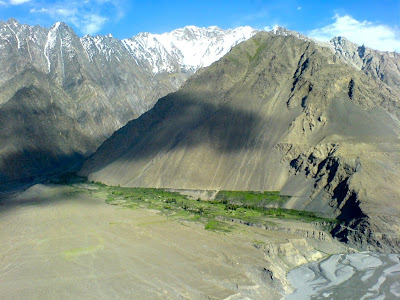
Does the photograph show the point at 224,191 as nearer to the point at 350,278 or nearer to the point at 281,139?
the point at 281,139

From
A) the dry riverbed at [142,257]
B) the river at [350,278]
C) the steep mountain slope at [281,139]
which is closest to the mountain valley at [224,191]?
the dry riverbed at [142,257]

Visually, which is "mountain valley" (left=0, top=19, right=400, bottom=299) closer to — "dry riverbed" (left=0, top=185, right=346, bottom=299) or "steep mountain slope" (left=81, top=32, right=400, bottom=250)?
"dry riverbed" (left=0, top=185, right=346, bottom=299)

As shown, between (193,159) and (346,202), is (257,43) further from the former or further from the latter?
(346,202)

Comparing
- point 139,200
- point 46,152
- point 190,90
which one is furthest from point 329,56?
point 46,152

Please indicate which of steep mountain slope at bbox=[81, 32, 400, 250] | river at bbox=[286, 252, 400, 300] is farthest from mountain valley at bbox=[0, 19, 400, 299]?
river at bbox=[286, 252, 400, 300]

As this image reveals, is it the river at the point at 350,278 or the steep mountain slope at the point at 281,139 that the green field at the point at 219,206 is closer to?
the steep mountain slope at the point at 281,139
